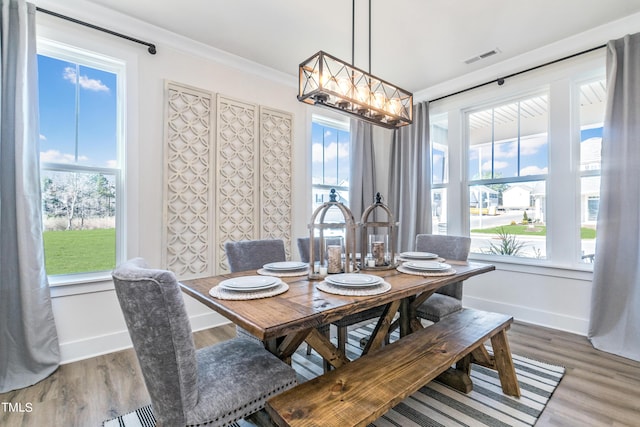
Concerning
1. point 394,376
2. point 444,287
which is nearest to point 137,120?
point 394,376

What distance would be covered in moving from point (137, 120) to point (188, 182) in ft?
2.19

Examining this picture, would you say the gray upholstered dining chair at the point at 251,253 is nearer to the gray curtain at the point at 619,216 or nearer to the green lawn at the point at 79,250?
the green lawn at the point at 79,250

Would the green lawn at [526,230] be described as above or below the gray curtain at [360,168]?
below

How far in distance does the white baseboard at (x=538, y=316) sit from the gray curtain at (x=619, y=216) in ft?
0.66

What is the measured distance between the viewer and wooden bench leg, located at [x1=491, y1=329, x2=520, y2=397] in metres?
1.84

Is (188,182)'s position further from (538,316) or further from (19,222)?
(538,316)

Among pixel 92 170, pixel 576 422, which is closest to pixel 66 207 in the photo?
pixel 92 170

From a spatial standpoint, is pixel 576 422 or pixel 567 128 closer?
pixel 576 422

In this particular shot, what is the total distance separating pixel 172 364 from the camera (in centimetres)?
104

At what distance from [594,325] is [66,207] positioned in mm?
4566

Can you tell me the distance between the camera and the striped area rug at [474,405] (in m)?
1.63

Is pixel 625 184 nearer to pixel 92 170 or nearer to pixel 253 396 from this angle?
pixel 253 396

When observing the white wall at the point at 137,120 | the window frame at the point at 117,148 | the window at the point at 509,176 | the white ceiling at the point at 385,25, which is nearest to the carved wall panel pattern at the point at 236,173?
the white wall at the point at 137,120

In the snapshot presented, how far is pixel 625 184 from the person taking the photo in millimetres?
2520
